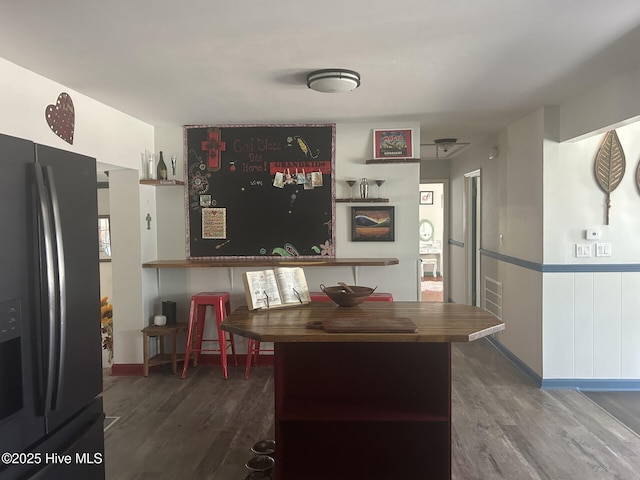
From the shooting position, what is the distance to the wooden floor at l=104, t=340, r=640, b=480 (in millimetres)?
2625

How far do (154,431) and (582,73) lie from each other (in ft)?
11.8

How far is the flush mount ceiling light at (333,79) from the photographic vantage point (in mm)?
2809

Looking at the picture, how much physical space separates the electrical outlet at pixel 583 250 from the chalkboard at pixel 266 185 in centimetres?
207

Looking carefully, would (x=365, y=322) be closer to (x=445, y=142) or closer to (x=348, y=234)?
(x=348, y=234)

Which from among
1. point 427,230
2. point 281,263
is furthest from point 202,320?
point 427,230

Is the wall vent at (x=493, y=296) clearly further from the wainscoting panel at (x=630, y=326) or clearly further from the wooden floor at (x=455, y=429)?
the wainscoting panel at (x=630, y=326)

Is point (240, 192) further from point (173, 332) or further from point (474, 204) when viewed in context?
point (474, 204)

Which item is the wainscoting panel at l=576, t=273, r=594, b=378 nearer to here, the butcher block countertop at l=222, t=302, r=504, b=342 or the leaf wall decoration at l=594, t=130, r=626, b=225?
the leaf wall decoration at l=594, t=130, r=626, b=225

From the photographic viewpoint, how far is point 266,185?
445 centimetres

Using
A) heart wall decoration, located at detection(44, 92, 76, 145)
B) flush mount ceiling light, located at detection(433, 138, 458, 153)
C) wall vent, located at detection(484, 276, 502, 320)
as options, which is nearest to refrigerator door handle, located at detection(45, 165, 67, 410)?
heart wall decoration, located at detection(44, 92, 76, 145)

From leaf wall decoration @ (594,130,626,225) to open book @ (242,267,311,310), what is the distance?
2.66m

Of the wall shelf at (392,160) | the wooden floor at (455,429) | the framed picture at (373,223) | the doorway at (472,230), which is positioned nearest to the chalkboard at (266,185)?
the framed picture at (373,223)

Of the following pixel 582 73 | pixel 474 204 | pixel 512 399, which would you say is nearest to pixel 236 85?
pixel 582 73

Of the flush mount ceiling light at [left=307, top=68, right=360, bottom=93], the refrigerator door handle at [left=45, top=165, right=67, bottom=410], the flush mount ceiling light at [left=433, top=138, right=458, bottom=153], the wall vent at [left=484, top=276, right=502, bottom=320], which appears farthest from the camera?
the flush mount ceiling light at [left=433, top=138, right=458, bottom=153]
